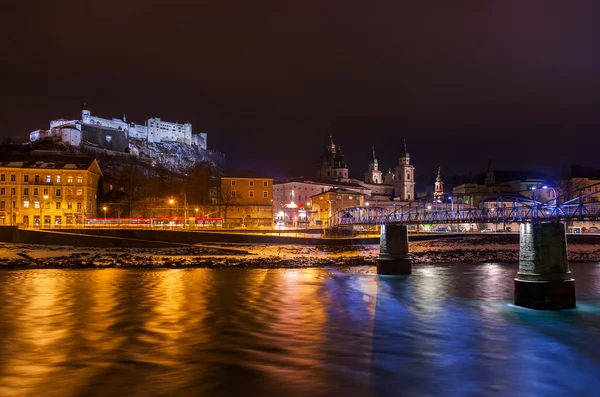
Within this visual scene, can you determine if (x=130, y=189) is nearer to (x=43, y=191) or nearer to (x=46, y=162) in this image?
(x=46, y=162)

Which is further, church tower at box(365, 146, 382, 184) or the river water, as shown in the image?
church tower at box(365, 146, 382, 184)

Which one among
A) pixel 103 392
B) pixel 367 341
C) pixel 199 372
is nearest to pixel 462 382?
pixel 367 341

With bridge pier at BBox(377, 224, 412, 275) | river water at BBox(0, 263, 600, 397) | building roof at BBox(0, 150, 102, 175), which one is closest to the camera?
river water at BBox(0, 263, 600, 397)

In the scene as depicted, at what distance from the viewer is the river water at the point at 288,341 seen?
42.3 ft

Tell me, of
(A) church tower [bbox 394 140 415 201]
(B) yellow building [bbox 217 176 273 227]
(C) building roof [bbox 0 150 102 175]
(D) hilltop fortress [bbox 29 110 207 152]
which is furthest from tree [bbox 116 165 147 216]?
(A) church tower [bbox 394 140 415 201]

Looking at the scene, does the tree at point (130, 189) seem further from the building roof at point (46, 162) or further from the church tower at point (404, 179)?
the church tower at point (404, 179)

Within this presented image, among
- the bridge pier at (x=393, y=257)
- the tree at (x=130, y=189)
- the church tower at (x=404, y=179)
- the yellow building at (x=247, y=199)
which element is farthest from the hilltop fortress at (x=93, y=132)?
the bridge pier at (x=393, y=257)

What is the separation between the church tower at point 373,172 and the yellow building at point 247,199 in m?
101

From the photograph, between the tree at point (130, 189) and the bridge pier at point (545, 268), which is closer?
the bridge pier at point (545, 268)

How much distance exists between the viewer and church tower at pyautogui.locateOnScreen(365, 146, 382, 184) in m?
191

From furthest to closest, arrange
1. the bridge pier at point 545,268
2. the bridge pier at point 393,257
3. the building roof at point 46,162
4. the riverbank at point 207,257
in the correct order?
the building roof at point 46,162, the riverbank at point 207,257, the bridge pier at point 393,257, the bridge pier at point 545,268

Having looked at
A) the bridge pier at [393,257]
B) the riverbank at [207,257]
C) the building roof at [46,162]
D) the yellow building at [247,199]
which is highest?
the building roof at [46,162]

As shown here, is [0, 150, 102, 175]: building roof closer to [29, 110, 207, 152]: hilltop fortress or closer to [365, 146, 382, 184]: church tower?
[29, 110, 207, 152]: hilltop fortress

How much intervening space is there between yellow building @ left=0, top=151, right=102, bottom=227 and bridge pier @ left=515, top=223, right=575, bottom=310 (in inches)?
3099
